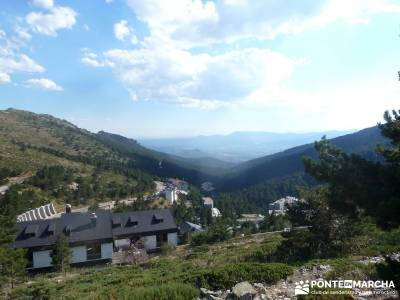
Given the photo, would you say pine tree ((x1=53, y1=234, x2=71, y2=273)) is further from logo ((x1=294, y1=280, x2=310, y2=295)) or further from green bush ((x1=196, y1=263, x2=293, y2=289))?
logo ((x1=294, y1=280, x2=310, y2=295))

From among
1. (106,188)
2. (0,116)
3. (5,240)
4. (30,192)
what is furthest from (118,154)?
(5,240)

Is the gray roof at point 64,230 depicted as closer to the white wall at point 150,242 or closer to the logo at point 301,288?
the white wall at point 150,242

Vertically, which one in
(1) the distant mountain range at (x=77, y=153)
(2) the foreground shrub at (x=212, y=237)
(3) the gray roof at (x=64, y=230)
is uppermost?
(1) the distant mountain range at (x=77, y=153)

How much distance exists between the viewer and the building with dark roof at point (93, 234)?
35.9 meters

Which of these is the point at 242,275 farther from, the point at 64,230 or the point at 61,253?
the point at 64,230

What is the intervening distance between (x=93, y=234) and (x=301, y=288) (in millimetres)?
30781

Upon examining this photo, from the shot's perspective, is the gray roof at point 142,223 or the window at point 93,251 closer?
the window at point 93,251

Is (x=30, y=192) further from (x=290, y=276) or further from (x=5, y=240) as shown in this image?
(x=290, y=276)

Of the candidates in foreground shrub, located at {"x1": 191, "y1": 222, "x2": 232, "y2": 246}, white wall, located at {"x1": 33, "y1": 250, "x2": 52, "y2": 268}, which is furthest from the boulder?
foreground shrub, located at {"x1": 191, "y1": 222, "x2": 232, "y2": 246}

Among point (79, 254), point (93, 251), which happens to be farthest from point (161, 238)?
point (79, 254)

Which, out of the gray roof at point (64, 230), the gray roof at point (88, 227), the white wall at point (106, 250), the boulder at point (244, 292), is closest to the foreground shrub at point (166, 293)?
the boulder at point (244, 292)

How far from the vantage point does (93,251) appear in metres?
38.2

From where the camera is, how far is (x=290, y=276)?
509 inches

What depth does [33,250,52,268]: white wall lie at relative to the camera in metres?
35.5
